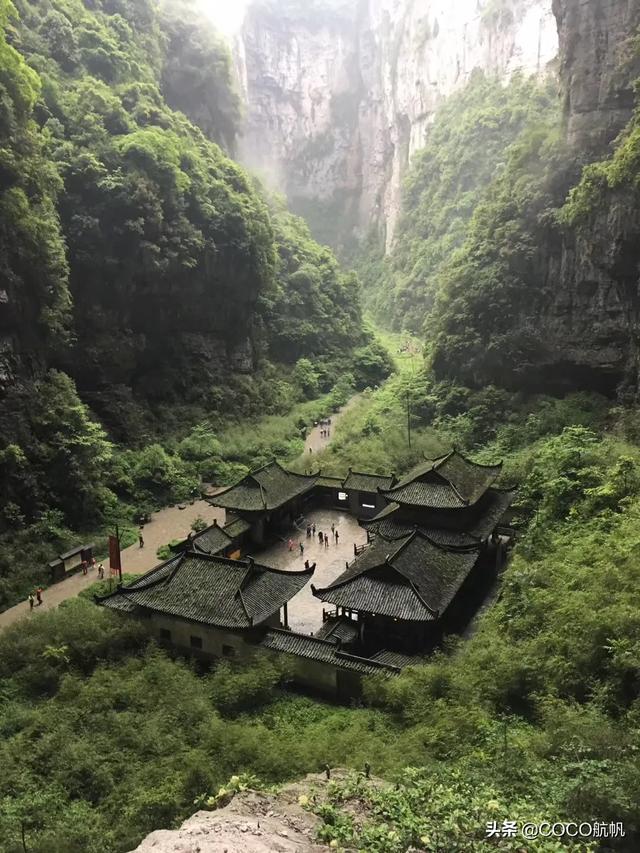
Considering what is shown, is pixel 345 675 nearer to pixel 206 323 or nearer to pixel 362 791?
pixel 362 791

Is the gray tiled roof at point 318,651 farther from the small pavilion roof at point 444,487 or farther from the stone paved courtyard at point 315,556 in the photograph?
the small pavilion roof at point 444,487

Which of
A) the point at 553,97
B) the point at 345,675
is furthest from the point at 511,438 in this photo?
the point at 553,97

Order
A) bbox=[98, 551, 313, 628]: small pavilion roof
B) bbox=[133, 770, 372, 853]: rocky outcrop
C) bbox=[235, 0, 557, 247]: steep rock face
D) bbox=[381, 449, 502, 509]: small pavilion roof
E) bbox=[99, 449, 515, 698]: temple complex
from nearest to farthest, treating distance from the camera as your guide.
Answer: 1. bbox=[133, 770, 372, 853]: rocky outcrop
2. bbox=[99, 449, 515, 698]: temple complex
3. bbox=[98, 551, 313, 628]: small pavilion roof
4. bbox=[381, 449, 502, 509]: small pavilion roof
5. bbox=[235, 0, 557, 247]: steep rock face

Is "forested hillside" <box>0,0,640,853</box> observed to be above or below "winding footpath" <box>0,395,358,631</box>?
above

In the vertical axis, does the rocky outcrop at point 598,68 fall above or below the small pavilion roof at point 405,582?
above

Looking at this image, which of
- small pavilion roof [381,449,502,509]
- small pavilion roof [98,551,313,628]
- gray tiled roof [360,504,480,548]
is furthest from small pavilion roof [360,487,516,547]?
small pavilion roof [98,551,313,628]

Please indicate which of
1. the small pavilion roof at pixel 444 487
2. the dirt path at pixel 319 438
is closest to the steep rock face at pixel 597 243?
the small pavilion roof at pixel 444 487

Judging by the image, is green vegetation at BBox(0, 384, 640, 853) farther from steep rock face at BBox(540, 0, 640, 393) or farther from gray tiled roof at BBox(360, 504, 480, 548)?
steep rock face at BBox(540, 0, 640, 393)
